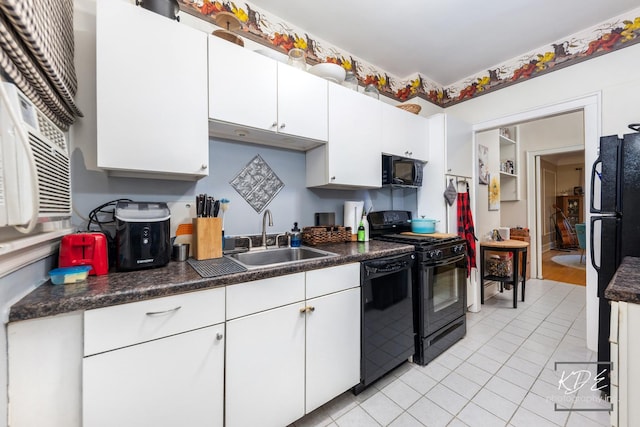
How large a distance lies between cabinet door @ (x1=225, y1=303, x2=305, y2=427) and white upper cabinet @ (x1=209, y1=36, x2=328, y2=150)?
3.68 feet

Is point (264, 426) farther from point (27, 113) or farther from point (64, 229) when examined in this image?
point (27, 113)

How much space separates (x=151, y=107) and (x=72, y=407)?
1278 mm

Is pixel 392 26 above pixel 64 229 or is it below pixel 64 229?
above

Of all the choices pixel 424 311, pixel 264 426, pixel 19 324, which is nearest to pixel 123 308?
pixel 19 324

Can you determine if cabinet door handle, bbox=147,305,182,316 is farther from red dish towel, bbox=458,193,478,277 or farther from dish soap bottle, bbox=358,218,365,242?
red dish towel, bbox=458,193,478,277

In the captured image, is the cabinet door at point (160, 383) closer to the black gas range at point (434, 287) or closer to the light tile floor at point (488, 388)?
the light tile floor at point (488, 388)

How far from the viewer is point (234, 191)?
6.04ft

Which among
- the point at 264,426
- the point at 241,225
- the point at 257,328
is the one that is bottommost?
the point at 264,426

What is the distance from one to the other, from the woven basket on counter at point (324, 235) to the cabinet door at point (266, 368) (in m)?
0.71

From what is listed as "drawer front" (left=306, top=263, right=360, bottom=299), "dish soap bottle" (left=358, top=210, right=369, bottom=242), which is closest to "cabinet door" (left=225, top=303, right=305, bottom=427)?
"drawer front" (left=306, top=263, right=360, bottom=299)

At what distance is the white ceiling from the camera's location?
1948 millimetres

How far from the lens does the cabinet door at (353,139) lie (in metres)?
1.96

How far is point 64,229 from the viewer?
119cm

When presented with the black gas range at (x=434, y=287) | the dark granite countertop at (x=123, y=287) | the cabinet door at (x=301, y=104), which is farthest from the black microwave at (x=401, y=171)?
the dark granite countertop at (x=123, y=287)
